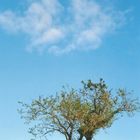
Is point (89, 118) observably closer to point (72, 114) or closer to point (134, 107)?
point (72, 114)

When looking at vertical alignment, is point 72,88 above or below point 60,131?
above

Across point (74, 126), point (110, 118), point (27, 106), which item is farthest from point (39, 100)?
point (110, 118)

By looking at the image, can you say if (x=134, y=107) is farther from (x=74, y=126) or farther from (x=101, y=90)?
(x=74, y=126)

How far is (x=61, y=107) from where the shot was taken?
217 ft

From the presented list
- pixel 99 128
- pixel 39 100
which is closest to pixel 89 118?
pixel 99 128

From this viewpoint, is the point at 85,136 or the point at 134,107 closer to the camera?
the point at 85,136

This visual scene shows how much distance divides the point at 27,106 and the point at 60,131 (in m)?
7.04

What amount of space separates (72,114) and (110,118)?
5.97 m

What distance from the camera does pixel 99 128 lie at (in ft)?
219

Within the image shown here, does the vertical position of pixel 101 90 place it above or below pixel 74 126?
above

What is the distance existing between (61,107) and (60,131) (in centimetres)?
367

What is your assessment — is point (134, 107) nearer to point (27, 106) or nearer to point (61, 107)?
point (61, 107)

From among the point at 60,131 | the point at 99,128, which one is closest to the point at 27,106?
the point at 60,131

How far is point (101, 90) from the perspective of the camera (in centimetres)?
6719
